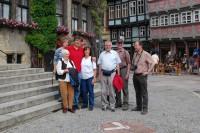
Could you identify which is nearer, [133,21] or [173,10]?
[173,10]

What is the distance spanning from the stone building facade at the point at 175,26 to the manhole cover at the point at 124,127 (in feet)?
98.9

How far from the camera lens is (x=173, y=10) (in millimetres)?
40281

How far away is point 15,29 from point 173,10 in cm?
2608

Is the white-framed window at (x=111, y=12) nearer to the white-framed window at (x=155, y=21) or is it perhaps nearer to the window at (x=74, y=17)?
the white-framed window at (x=155, y=21)

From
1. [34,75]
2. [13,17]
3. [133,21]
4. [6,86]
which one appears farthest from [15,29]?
[133,21]

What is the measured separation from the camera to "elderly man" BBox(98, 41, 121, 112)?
10539mm

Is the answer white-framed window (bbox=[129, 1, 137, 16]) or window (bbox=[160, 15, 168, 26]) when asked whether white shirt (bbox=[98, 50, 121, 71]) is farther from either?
white-framed window (bbox=[129, 1, 137, 16])

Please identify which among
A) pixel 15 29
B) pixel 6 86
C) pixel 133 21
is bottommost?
pixel 6 86

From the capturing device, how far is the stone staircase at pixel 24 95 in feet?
29.2

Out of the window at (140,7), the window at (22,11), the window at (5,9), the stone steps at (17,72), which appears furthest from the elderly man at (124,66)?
the window at (140,7)

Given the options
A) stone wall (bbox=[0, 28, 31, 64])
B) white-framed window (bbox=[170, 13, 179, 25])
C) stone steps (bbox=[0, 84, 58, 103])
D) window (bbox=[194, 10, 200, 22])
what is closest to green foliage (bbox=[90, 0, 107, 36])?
stone wall (bbox=[0, 28, 31, 64])

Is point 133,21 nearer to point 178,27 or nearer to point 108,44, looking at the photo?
point 178,27

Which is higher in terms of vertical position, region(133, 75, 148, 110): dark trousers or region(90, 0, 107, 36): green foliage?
region(90, 0, 107, 36): green foliage

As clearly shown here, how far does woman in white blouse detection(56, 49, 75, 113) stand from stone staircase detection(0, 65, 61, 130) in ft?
1.27
